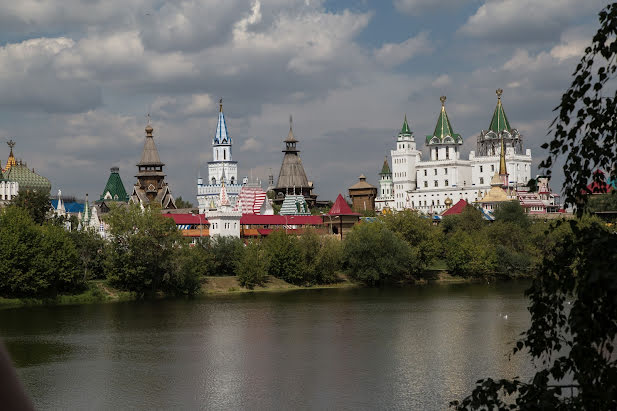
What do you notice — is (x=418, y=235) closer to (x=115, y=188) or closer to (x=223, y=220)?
(x=223, y=220)

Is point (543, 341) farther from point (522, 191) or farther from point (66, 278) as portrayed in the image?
point (522, 191)

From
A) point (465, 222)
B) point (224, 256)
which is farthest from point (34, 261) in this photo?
point (465, 222)

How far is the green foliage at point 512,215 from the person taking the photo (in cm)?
8738

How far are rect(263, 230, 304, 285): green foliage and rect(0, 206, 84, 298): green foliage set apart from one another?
15007 millimetres

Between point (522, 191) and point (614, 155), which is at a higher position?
point (522, 191)

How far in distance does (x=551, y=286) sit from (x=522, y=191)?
125101mm

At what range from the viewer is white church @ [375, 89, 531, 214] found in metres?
148

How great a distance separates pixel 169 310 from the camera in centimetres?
4884

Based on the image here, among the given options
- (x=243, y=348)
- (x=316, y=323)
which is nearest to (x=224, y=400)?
(x=243, y=348)

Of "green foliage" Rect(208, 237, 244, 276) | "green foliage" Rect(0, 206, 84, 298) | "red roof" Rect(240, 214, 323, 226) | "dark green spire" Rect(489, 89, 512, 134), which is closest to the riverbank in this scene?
"green foliage" Rect(0, 206, 84, 298)

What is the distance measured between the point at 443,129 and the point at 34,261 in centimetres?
11065

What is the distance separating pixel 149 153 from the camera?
11694 cm

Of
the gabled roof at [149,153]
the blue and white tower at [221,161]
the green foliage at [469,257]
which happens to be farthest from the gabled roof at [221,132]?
the green foliage at [469,257]

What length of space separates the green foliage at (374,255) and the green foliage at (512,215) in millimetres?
24955
